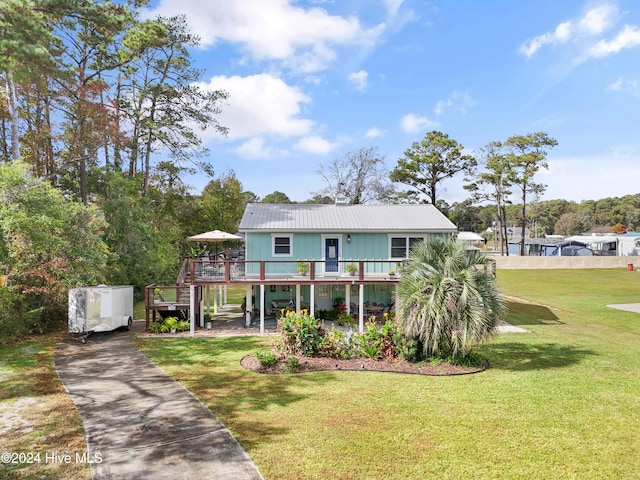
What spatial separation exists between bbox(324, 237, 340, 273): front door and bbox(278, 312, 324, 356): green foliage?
6.75m

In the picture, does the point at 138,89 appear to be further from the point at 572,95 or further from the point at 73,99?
the point at 572,95

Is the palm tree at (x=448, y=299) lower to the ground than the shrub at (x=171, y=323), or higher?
higher

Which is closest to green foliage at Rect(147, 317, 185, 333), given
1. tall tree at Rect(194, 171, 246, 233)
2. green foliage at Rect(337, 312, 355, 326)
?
green foliage at Rect(337, 312, 355, 326)

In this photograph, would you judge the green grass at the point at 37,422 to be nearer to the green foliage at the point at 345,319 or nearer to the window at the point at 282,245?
the window at the point at 282,245

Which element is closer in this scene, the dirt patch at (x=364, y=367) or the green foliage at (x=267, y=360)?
the dirt patch at (x=364, y=367)

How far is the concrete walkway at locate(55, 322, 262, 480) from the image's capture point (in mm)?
5250

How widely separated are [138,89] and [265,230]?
17.1 m

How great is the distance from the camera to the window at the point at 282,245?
17.5 meters

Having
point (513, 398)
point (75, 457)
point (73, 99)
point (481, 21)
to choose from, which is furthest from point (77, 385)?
point (481, 21)

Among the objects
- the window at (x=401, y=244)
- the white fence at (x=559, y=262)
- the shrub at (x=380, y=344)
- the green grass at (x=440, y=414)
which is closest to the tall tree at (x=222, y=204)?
the window at (x=401, y=244)

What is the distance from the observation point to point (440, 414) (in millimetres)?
7250

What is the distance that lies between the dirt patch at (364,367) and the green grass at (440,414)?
Result: 372mm

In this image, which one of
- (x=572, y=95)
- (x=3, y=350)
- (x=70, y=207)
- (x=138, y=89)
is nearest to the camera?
(x=3, y=350)

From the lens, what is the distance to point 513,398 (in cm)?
810
